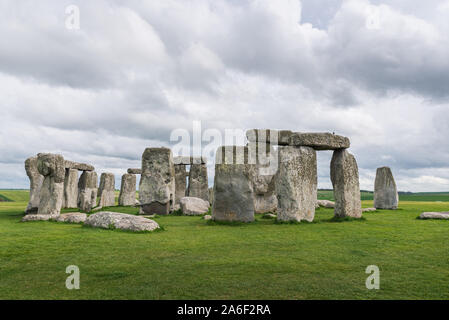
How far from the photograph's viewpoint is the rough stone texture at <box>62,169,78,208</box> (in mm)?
22266

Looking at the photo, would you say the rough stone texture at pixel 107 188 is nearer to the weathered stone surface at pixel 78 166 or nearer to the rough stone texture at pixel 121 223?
the weathered stone surface at pixel 78 166

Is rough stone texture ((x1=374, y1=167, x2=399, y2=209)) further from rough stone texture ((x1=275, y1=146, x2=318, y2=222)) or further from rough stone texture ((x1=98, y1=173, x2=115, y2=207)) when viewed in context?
rough stone texture ((x1=98, y1=173, x2=115, y2=207))

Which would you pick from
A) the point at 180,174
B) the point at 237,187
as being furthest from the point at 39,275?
the point at 180,174

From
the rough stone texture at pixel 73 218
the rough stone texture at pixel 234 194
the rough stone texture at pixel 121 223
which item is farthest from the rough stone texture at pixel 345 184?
the rough stone texture at pixel 73 218

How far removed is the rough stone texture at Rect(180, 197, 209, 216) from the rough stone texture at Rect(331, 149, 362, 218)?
21.7ft

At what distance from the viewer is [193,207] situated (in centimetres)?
1686

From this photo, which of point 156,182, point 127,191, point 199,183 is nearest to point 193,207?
point 156,182

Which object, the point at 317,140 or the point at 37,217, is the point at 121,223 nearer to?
the point at 37,217

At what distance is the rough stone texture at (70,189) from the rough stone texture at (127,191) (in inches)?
123

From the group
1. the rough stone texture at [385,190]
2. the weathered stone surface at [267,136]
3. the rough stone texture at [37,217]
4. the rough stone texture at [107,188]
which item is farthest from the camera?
the rough stone texture at [107,188]

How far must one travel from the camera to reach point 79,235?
8.70m

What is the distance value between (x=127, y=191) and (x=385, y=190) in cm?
1733

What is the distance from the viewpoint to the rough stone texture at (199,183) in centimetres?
2359
